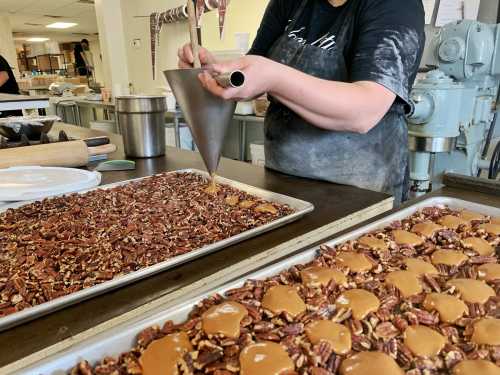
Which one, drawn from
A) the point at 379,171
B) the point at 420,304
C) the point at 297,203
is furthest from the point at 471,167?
the point at 420,304

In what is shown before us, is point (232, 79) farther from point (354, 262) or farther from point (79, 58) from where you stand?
point (79, 58)

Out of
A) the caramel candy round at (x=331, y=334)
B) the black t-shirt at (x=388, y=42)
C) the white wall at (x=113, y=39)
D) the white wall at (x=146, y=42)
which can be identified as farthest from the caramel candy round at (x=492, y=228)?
the white wall at (x=113, y=39)

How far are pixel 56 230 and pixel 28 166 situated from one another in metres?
0.57

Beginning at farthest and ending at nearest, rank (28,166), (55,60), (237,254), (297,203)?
1. (55,60)
2. (28,166)
3. (297,203)
4. (237,254)

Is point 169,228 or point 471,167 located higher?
→ point 169,228

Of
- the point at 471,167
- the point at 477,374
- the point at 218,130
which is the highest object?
the point at 218,130

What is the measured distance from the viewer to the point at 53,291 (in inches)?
25.9

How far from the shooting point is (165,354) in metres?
0.55

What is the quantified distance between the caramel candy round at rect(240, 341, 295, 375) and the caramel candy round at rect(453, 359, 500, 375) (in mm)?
226

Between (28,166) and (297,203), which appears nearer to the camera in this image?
(297,203)

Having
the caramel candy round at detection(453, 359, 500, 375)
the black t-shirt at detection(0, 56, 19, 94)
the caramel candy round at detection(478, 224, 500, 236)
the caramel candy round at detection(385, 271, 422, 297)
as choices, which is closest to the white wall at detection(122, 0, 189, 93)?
the black t-shirt at detection(0, 56, 19, 94)

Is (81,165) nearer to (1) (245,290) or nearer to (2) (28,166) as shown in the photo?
(2) (28,166)

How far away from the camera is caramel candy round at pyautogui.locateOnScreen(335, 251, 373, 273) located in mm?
749

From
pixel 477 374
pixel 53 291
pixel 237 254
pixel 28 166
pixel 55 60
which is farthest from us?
pixel 55 60
